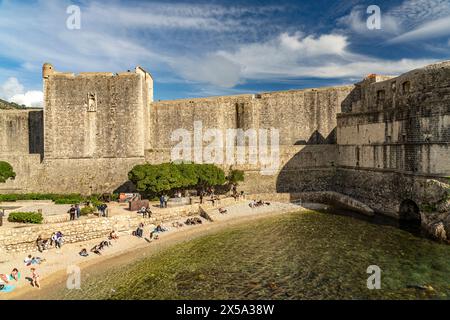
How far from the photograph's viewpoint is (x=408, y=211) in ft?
73.0

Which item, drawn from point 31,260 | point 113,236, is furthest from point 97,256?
point 31,260

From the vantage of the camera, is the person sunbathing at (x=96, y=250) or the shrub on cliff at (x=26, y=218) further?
the shrub on cliff at (x=26, y=218)

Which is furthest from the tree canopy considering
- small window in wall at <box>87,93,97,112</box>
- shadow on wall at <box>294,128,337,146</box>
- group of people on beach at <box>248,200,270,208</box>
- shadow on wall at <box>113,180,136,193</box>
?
shadow on wall at <box>294,128,337,146</box>

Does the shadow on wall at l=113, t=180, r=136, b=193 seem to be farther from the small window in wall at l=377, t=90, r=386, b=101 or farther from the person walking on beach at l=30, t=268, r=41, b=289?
the small window in wall at l=377, t=90, r=386, b=101

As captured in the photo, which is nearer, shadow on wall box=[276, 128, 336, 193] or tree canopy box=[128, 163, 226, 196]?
tree canopy box=[128, 163, 226, 196]

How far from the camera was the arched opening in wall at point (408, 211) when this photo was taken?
72.1 ft

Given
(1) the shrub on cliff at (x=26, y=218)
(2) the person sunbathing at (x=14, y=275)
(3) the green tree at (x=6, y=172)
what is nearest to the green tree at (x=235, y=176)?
(1) the shrub on cliff at (x=26, y=218)

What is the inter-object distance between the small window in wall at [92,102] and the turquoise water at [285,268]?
1613 centimetres

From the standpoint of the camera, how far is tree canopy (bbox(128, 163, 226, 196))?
23.8m

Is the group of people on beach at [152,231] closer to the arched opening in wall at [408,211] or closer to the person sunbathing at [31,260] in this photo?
the person sunbathing at [31,260]

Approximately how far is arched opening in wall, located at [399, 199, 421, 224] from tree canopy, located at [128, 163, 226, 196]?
13.4 meters

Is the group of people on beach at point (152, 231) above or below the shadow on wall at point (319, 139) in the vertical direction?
below

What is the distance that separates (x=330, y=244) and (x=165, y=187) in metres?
12.2
